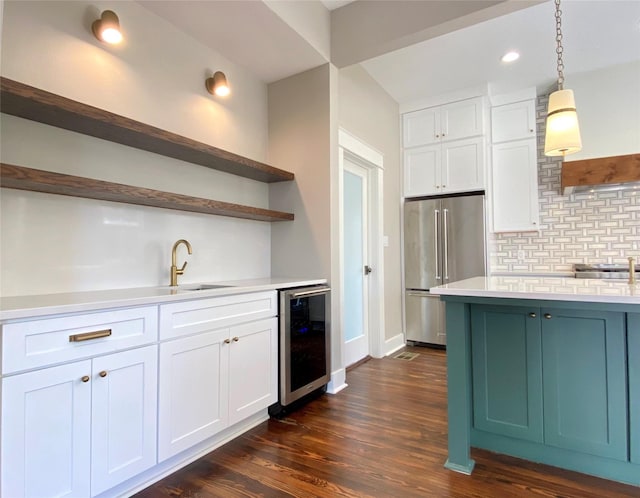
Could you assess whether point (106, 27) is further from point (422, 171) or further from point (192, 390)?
Answer: point (422, 171)

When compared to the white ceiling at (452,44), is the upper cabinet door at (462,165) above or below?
below

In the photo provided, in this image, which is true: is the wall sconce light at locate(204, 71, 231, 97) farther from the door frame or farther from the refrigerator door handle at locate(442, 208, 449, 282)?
the refrigerator door handle at locate(442, 208, 449, 282)

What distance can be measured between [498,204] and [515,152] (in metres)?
0.60

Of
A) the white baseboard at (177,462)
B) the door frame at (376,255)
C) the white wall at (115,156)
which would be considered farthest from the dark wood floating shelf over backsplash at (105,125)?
the white baseboard at (177,462)

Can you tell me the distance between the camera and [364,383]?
311cm

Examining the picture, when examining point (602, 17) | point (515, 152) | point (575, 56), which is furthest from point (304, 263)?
point (575, 56)

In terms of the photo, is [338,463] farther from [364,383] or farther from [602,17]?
[602,17]

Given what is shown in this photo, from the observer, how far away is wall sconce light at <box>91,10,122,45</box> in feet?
6.38

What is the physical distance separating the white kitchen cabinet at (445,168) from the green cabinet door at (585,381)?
8.32 ft

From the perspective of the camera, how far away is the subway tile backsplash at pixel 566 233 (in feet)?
12.2

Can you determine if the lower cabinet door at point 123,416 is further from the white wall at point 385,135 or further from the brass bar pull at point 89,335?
the white wall at point 385,135

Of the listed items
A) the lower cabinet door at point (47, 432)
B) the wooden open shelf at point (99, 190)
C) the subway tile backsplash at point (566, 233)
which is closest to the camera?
the lower cabinet door at point (47, 432)

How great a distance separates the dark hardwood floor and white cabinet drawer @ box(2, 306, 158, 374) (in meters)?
0.76

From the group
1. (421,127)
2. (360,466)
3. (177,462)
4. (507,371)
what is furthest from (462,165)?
(177,462)
